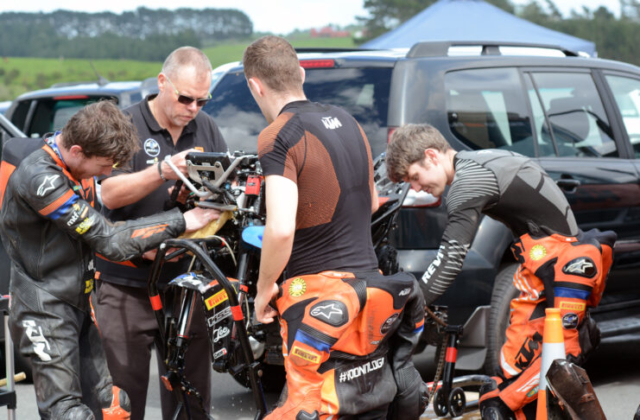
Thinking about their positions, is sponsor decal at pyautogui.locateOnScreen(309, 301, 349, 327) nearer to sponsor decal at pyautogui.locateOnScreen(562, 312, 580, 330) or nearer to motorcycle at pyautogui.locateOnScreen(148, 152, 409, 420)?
motorcycle at pyautogui.locateOnScreen(148, 152, 409, 420)

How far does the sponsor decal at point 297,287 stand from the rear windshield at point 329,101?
1.85 m

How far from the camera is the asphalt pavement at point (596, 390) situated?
5.23 metres

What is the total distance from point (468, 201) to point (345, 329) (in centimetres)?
118

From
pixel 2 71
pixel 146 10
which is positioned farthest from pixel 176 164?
pixel 146 10

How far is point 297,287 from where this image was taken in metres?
3.20

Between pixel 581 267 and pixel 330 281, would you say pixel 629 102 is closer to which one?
pixel 581 267

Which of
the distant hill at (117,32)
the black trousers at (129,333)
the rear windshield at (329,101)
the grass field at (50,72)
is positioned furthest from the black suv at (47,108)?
the distant hill at (117,32)

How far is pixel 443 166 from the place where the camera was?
4.14 meters

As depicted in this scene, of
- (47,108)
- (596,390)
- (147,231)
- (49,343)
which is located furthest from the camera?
(47,108)

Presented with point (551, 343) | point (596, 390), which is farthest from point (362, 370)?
point (596, 390)

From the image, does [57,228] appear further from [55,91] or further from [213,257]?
[55,91]

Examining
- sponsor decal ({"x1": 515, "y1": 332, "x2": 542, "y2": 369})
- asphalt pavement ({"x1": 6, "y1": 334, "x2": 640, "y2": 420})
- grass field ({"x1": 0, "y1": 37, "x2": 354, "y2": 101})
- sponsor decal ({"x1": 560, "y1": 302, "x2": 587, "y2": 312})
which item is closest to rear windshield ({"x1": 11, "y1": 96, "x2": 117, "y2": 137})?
asphalt pavement ({"x1": 6, "y1": 334, "x2": 640, "y2": 420})

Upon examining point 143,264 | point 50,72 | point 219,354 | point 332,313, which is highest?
point 332,313

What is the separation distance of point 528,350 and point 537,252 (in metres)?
0.49
